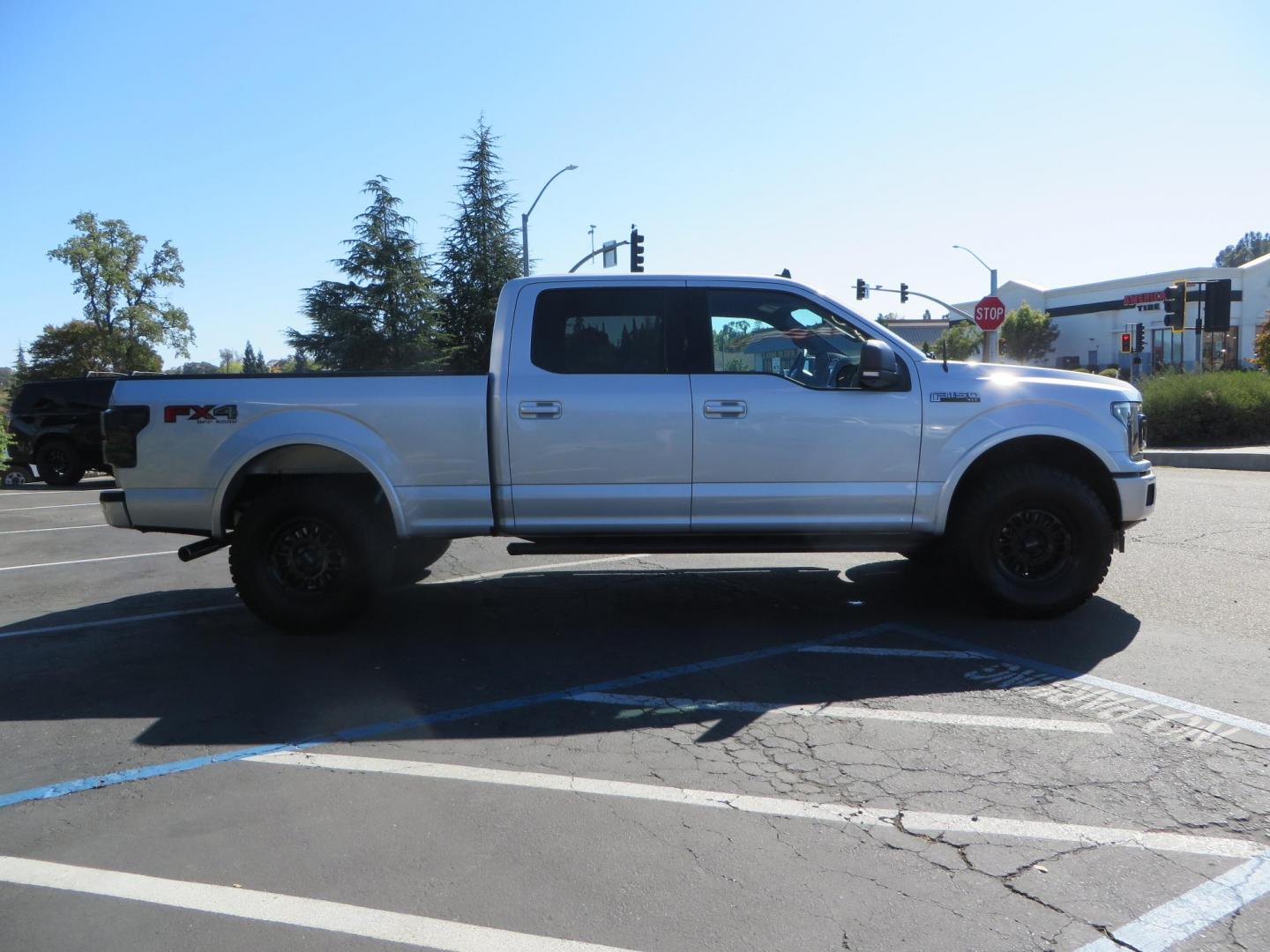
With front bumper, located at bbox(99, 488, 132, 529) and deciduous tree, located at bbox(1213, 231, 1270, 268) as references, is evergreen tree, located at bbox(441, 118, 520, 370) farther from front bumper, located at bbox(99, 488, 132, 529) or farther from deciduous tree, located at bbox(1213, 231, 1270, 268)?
deciduous tree, located at bbox(1213, 231, 1270, 268)

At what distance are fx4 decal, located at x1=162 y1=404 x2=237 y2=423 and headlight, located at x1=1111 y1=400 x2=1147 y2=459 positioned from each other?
535 centimetres

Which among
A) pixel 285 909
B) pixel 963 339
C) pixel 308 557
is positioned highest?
pixel 963 339

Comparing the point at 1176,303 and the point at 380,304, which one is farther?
the point at 380,304

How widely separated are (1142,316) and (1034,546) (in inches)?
2594

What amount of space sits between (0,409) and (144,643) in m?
23.8

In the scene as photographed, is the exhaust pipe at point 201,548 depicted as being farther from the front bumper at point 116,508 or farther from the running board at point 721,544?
the running board at point 721,544

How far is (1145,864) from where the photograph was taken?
10.1 feet

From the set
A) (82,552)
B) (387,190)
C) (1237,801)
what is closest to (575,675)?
(1237,801)

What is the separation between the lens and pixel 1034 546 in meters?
5.93

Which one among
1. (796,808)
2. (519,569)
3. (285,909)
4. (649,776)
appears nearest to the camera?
(285,909)

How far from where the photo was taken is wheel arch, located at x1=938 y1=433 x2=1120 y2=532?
231 inches

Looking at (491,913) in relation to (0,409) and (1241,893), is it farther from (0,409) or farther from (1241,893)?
(0,409)

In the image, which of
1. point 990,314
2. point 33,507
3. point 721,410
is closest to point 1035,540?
point 721,410

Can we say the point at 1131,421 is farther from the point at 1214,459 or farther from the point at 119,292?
the point at 119,292
